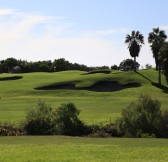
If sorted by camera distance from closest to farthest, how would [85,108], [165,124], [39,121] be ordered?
1. [165,124]
2. [39,121]
3. [85,108]

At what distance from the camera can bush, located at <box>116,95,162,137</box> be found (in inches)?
1556

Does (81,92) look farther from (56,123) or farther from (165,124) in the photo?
(165,124)

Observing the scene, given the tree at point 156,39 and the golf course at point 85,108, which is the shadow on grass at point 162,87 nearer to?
Result: the golf course at point 85,108

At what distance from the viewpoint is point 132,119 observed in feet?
131

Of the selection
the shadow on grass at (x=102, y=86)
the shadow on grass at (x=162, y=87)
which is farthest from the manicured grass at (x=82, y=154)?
the shadow on grass at (x=102, y=86)

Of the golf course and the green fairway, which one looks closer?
the golf course

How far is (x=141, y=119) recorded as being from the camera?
4006 cm

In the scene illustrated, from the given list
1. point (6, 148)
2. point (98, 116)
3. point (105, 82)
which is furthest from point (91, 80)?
point (6, 148)

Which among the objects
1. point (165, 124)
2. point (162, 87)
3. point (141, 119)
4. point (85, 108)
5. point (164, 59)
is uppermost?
point (164, 59)

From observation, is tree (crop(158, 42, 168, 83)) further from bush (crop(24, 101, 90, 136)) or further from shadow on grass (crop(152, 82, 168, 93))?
bush (crop(24, 101, 90, 136))

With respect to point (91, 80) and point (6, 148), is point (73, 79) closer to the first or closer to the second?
point (91, 80)

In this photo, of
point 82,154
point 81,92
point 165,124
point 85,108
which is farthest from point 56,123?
point 81,92

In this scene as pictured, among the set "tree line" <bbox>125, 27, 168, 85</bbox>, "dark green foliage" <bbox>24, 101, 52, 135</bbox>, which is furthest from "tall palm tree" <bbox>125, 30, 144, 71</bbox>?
"dark green foliage" <bbox>24, 101, 52, 135</bbox>

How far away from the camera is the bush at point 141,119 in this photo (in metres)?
39.5
